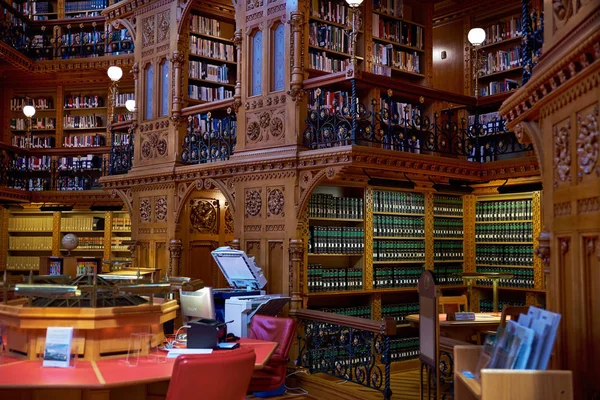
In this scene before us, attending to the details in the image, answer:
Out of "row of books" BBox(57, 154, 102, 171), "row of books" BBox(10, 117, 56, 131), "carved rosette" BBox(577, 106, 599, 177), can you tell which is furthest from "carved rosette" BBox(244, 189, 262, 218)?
"row of books" BBox(10, 117, 56, 131)

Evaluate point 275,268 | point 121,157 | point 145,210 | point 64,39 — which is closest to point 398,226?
point 275,268

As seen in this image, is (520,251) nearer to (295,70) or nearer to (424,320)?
(295,70)

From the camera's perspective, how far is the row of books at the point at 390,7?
8.91 metres

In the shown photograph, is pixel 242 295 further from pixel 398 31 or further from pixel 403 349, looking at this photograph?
pixel 398 31

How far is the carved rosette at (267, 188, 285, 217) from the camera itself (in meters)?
7.95

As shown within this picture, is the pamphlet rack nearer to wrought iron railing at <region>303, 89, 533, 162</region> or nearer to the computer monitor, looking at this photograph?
the computer monitor

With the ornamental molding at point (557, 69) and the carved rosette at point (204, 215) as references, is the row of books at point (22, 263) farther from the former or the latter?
the ornamental molding at point (557, 69)

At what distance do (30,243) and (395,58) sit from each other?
321 inches

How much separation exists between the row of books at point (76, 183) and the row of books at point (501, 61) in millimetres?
7739

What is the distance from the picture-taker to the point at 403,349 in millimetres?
8711

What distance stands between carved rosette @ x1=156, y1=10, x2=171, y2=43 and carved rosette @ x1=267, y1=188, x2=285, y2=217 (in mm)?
3435

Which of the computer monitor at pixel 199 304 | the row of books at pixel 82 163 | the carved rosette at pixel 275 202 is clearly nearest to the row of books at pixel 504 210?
the carved rosette at pixel 275 202

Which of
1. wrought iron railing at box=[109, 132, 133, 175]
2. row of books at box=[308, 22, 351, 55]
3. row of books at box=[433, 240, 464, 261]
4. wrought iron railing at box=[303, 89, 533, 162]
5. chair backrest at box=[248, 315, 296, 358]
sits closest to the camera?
chair backrest at box=[248, 315, 296, 358]

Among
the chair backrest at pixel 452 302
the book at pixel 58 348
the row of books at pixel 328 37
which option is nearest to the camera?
the book at pixel 58 348
